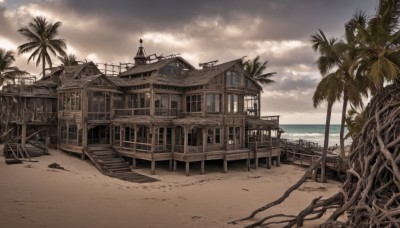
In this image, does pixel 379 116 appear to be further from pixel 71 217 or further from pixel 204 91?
pixel 204 91

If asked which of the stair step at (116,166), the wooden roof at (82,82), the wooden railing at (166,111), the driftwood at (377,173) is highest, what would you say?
the wooden roof at (82,82)

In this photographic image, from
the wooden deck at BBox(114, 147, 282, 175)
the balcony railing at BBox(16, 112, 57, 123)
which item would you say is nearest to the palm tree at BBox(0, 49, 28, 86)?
the balcony railing at BBox(16, 112, 57, 123)

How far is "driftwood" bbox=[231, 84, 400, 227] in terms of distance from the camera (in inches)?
379

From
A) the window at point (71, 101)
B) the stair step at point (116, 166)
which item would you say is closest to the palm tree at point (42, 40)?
the window at point (71, 101)

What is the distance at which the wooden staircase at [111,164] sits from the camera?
25.0 metres

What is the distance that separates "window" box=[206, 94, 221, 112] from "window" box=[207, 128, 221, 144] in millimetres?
1952

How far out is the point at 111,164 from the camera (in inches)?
1088

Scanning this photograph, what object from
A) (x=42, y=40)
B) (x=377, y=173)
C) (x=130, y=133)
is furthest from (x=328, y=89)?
(x=42, y=40)

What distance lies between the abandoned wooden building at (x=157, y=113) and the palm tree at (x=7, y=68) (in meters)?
12.6

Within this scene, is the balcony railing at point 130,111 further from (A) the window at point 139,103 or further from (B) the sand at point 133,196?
(B) the sand at point 133,196

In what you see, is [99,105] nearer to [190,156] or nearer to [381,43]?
[190,156]

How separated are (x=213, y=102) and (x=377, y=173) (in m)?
21.5

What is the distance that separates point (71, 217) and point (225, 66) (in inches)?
848

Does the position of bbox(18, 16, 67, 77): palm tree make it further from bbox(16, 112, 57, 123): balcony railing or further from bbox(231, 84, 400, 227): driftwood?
bbox(231, 84, 400, 227): driftwood
